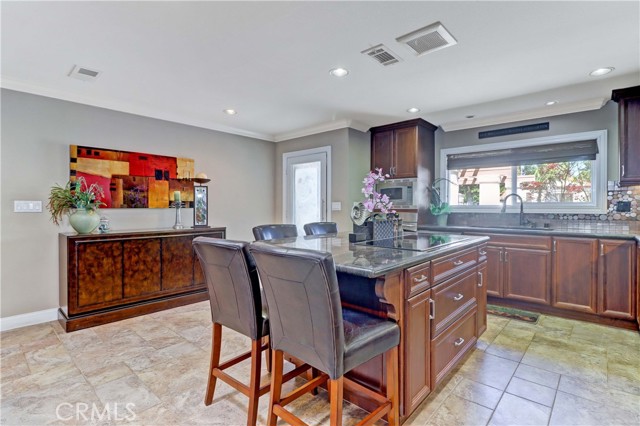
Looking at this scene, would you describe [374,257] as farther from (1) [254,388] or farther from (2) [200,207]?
(2) [200,207]

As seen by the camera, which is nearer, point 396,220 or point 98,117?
point 396,220

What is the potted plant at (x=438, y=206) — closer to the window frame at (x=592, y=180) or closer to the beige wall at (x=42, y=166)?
the window frame at (x=592, y=180)

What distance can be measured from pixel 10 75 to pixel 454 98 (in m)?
4.40

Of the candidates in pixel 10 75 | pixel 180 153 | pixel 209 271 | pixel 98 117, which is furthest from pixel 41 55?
pixel 209 271

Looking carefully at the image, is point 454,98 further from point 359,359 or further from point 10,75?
point 10,75

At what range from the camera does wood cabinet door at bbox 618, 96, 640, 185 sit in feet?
10.3

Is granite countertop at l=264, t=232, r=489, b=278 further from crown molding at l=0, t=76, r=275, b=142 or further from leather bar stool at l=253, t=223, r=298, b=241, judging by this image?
crown molding at l=0, t=76, r=275, b=142

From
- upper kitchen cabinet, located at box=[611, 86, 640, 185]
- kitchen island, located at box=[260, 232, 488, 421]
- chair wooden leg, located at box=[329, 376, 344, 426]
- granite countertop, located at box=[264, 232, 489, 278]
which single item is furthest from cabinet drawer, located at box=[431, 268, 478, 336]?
upper kitchen cabinet, located at box=[611, 86, 640, 185]

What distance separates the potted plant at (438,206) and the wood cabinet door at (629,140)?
6.19 feet

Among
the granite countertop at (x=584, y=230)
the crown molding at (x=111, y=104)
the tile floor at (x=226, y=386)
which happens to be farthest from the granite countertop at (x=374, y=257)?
the crown molding at (x=111, y=104)

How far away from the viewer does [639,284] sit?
9.50 feet

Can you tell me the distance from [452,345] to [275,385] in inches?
49.8

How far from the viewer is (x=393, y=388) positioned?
1583mm

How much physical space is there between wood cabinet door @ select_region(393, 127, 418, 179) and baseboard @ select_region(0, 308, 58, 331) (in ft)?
14.6
